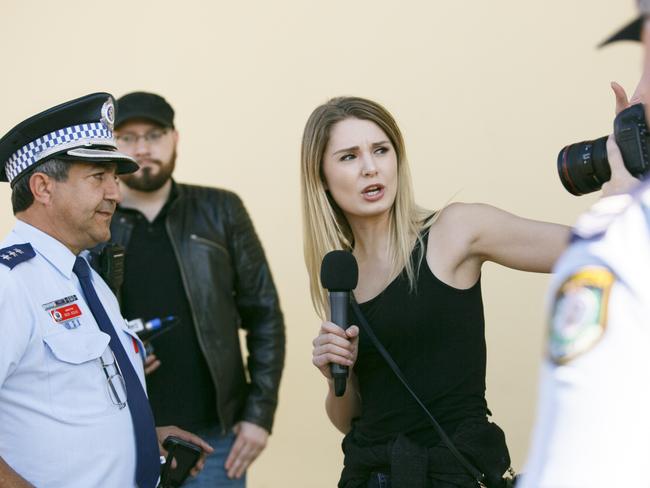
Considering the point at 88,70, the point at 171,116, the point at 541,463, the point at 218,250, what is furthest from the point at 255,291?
the point at 541,463

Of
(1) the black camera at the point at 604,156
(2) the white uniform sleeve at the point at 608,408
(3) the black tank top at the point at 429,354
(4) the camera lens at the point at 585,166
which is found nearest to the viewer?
A: (2) the white uniform sleeve at the point at 608,408

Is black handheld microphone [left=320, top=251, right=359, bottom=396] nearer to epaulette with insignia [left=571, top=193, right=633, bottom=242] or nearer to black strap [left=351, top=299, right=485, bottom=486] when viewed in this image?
black strap [left=351, top=299, right=485, bottom=486]

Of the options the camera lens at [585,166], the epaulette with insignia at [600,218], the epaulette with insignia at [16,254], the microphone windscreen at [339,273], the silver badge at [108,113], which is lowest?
the microphone windscreen at [339,273]

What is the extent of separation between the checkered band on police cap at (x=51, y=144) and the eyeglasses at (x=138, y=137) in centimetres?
110

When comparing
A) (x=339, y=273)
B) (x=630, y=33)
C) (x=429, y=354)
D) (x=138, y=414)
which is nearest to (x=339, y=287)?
(x=339, y=273)

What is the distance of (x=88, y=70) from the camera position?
4.99 meters

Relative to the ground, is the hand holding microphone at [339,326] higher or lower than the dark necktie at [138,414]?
higher

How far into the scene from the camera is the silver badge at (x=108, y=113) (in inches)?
111

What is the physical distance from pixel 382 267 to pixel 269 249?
225 cm

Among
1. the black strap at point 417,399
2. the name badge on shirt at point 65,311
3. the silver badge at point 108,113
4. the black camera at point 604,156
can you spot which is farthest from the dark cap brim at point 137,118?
the black camera at point 604,156

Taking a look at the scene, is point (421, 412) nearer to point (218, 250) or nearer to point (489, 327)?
point (218, 250)

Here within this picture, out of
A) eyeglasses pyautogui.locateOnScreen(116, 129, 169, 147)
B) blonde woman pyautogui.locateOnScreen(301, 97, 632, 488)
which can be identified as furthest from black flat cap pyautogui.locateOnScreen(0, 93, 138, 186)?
eyeglasses pyautogui.locateOnScreen(116, 129, 169, 147)

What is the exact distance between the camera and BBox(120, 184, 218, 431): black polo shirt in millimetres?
3596

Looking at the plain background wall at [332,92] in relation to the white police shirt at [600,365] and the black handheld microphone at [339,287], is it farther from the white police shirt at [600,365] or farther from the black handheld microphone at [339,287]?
the white police shirt at [600,365]
